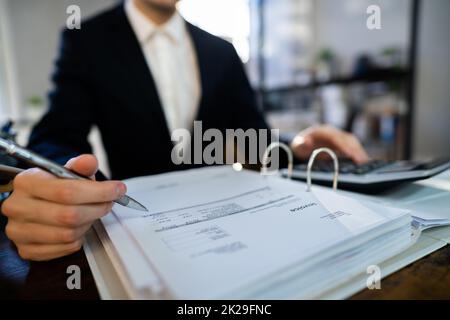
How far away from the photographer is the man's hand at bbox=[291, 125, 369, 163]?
0.58 metres

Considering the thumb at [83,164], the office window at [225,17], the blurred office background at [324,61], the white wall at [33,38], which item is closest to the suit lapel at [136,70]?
the thumb at [83,164]

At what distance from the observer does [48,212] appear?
0.25 metres

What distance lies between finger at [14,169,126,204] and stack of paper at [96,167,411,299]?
0.11 ft

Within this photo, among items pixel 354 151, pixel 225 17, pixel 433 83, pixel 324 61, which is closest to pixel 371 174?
pixel 354 151

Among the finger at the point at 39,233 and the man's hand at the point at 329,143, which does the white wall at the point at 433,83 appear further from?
the finger at the point at 39,233

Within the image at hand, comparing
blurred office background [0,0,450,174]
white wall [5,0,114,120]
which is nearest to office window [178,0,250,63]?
blurred office background [0,0,450,174]

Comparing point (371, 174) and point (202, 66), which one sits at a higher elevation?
point (202, 66)

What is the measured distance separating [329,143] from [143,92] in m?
0.47

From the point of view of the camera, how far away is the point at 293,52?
292 centimetres

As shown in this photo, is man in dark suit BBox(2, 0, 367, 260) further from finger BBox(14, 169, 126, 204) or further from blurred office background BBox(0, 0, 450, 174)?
blurred office background BBox(0, 0, 450, 174)

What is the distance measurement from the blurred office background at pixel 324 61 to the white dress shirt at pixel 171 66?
2.81ft

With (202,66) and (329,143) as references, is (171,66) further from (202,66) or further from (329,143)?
(329,143)

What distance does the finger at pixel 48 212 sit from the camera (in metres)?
0.25
